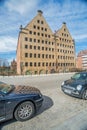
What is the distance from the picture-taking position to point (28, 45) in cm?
4691

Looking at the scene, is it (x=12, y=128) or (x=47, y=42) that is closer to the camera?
(x=12, y=128)

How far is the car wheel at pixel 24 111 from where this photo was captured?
4.44m

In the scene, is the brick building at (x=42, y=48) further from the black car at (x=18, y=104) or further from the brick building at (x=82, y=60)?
the black car at (x=18, y=104)

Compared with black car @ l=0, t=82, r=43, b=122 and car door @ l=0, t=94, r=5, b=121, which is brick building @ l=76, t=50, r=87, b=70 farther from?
car door @ l=0, t=94, r=5, b=121

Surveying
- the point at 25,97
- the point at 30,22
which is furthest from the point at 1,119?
the point at 30,22

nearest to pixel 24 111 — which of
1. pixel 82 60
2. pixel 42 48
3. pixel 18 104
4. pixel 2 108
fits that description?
pixel 18 104

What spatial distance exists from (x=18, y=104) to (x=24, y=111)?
15.6 inches

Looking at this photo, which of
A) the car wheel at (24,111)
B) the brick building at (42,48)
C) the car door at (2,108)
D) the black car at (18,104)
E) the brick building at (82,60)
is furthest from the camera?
the brick building at (82,60)

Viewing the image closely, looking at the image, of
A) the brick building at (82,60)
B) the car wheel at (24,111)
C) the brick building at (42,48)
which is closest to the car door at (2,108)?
the car wheel at (24,111)

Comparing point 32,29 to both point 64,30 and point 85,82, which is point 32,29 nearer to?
point 64,30

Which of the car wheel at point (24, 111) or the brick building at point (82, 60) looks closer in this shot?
the car wheel at point (24, 111)

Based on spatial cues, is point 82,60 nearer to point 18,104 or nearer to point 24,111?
point 24,111

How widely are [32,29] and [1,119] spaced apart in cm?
4659

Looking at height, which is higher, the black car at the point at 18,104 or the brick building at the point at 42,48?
the brick building at the point at 42,48
